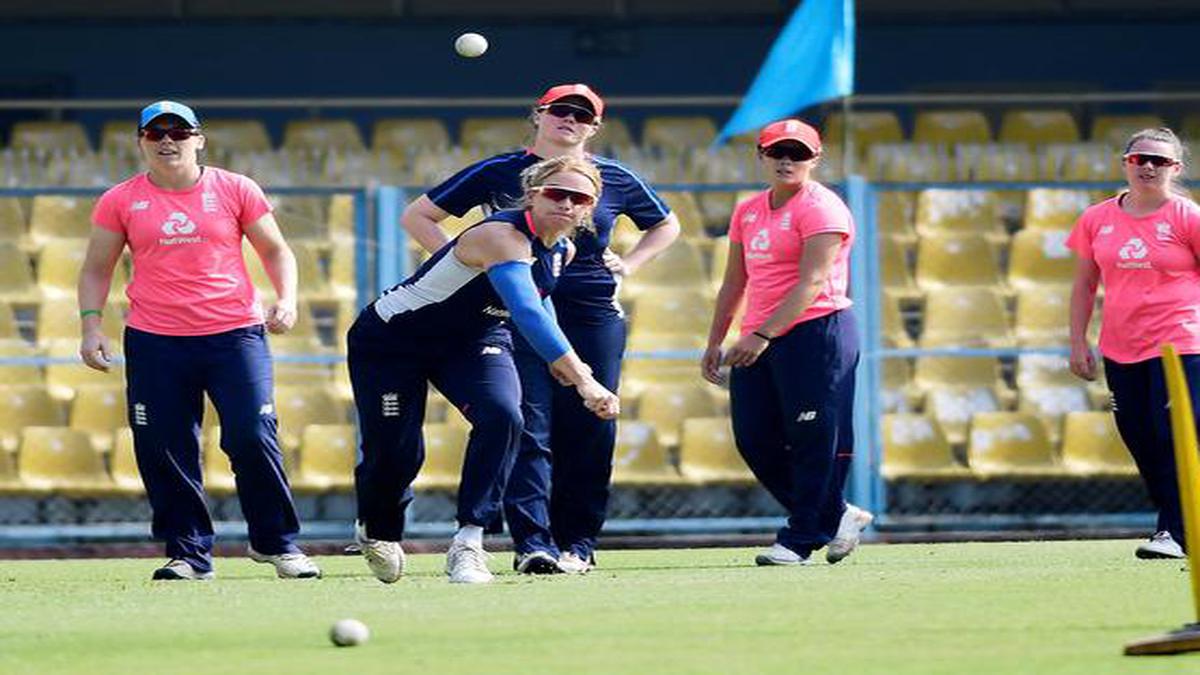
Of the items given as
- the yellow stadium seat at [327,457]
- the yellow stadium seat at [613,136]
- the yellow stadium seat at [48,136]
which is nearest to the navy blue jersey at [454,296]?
the yellow stadium seat at [327,457]

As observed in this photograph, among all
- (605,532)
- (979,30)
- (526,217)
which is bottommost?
(605,532)

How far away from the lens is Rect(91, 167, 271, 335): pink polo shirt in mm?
9805

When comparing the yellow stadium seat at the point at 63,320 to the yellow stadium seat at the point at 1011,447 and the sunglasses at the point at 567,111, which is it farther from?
the sunglasses at the point at 567,111

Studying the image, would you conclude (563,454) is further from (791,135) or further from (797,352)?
(791,135)

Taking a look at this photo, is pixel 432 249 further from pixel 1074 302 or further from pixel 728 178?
pixel 728 178

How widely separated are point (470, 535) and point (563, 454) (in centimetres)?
106

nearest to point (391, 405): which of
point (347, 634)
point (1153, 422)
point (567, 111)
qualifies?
point (567, 111)

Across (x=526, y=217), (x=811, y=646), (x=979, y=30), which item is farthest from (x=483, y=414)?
(x=979, y=30)

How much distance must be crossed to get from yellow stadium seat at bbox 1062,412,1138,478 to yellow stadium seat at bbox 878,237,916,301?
1147mm

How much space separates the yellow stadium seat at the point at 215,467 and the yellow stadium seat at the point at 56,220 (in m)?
1.64

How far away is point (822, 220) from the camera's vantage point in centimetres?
1009

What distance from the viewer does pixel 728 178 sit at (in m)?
17.1

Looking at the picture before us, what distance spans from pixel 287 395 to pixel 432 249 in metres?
4.47

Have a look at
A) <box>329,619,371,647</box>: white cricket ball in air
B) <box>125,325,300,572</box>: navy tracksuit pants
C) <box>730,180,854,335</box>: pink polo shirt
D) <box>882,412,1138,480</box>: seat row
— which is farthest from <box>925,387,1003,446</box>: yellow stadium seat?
<box>329,619,371,647</box>: white cricket ball in air
